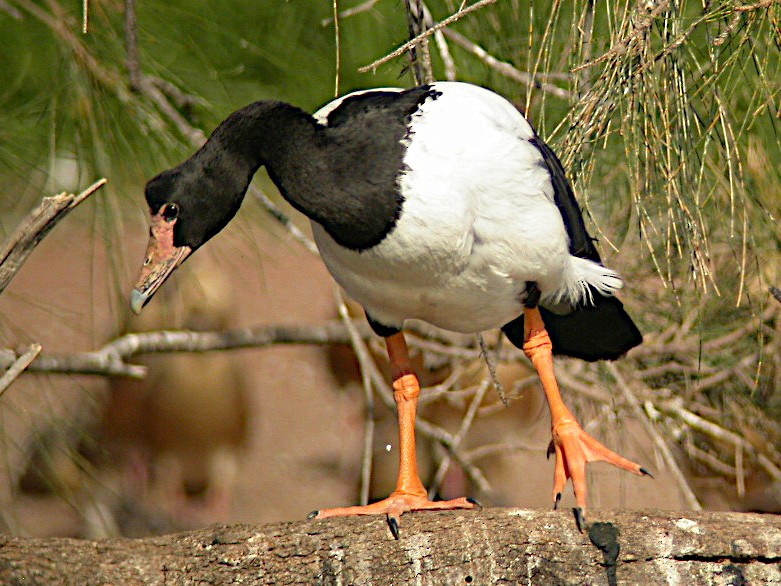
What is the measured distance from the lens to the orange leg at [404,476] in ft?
7.53

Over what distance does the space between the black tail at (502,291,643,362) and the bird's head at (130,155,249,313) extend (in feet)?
3.05

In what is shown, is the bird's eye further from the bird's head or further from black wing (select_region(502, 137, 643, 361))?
black wing (select_region(502, 137, 643, 361))

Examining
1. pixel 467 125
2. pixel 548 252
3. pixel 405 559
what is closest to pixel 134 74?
pixel 467 125

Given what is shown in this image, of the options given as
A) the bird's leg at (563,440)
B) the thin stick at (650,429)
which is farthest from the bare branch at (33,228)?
the thin stick at (650,429)

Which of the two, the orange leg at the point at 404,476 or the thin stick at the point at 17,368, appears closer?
the thin stick at the point at 17,368

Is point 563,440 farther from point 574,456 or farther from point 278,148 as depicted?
point 278,148

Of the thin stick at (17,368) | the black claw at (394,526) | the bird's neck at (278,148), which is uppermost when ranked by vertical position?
the bird's neck at (278,148)

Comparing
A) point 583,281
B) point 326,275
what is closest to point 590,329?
point 583,281

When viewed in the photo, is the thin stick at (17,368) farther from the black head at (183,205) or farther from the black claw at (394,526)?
the black claw at (394,526)

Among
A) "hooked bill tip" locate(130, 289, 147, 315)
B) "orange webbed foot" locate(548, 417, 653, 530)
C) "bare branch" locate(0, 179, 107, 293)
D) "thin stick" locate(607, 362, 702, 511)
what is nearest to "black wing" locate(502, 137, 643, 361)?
"thin stick" locate(607, 362, 702, 511)

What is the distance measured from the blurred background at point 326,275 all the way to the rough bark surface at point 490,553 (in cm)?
43

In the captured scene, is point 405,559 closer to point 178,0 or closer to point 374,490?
point 178,0

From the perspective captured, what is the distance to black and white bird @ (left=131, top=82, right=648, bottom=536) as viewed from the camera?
2.20 m

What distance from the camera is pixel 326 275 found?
5266 millimetres
